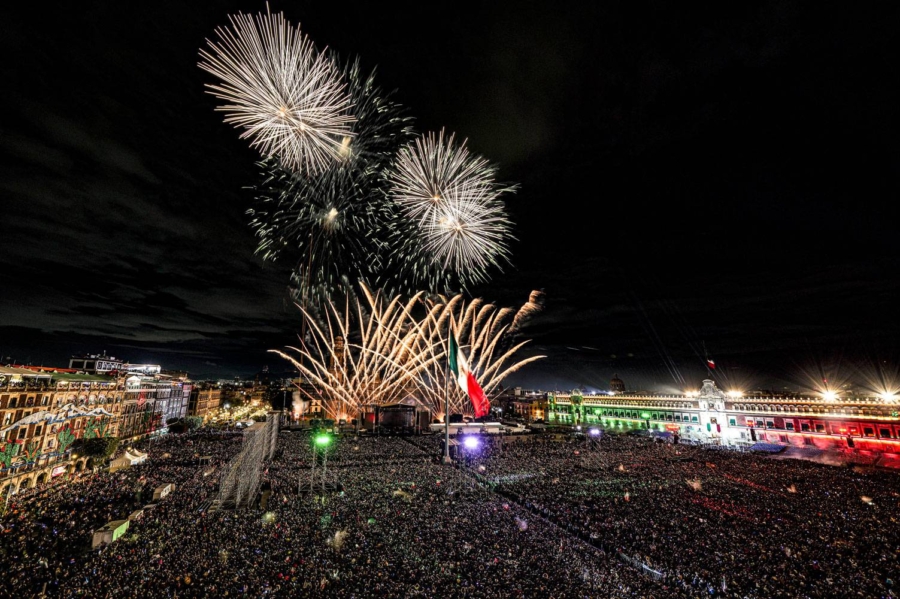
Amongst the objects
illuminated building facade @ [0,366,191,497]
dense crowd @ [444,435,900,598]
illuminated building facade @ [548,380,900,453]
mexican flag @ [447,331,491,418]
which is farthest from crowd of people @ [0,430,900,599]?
illuminated building facade @ [548,380,900,453]

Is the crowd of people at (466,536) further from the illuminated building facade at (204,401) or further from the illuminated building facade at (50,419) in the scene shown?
the illuminated building facade at (204,401)

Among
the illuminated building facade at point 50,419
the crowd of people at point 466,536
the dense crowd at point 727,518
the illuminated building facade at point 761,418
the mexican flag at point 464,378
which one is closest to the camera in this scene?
the crowd of people at point 466,536

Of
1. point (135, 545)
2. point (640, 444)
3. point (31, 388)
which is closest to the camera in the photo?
point (135, 545)

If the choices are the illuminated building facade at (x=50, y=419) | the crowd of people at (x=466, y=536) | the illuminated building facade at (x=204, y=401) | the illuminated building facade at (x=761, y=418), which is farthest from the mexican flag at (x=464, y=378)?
the illuminated building facade at (x=204, y=401)

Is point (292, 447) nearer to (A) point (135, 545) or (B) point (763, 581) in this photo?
(A) point (135, 545)

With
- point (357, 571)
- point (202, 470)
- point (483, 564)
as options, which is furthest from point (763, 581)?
point (202, 470)

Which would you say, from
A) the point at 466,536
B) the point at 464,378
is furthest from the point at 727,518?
the point at 464,378

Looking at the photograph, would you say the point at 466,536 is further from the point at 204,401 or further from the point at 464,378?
the point at 204,401

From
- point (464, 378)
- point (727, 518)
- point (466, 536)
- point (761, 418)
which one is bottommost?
Result: point (727, 518)
